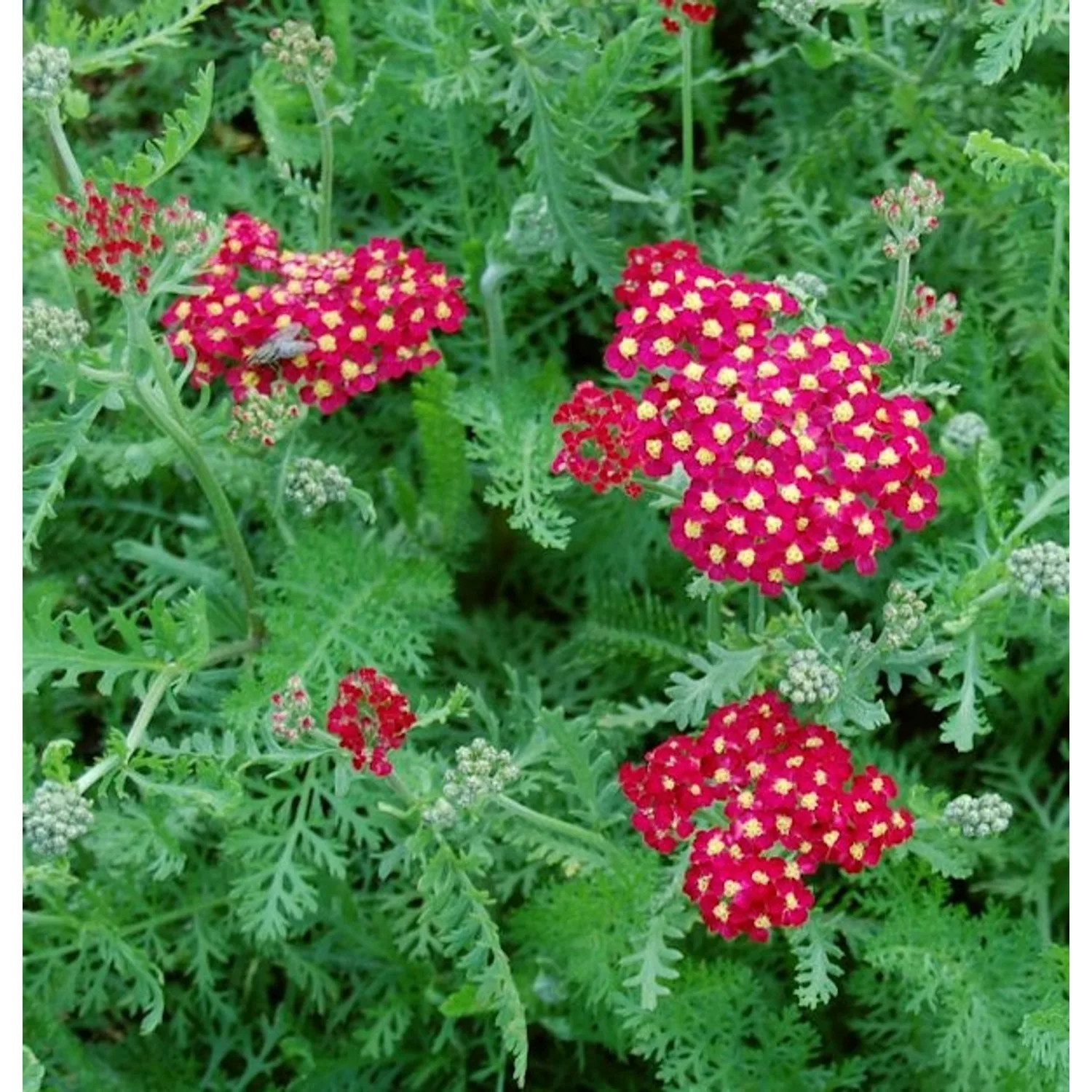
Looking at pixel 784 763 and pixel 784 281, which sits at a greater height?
pixel 784 281

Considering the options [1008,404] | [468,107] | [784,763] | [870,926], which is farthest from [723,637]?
[468,107]

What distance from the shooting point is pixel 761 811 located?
240 cm

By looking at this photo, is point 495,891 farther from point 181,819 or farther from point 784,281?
point 784,281

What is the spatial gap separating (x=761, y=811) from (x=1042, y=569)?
1.63ft

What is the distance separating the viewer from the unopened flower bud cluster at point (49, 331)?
7.52 feet

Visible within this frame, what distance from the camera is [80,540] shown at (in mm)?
3471

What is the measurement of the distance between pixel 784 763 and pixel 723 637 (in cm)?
35

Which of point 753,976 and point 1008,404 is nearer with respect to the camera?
point 753,976

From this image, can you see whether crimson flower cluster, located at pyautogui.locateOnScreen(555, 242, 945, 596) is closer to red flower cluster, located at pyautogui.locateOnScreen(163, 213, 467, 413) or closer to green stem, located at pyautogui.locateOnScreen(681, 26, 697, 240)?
red flower cluster, located at pyautogui.locateOnScreen(163, 213, 467, 413)

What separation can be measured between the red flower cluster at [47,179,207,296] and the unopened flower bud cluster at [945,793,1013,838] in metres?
1.30

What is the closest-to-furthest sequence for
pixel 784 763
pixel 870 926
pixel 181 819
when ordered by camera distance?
pixel 784 763
pixel 870 926
pixel 181 819

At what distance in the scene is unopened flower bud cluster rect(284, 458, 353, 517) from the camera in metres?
2.66

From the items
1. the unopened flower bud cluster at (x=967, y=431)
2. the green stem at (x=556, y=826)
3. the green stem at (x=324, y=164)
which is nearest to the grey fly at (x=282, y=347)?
the green stem at (x=324, y=164)

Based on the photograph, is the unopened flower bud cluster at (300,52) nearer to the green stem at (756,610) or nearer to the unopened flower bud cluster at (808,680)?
the green stem at (756,610)
